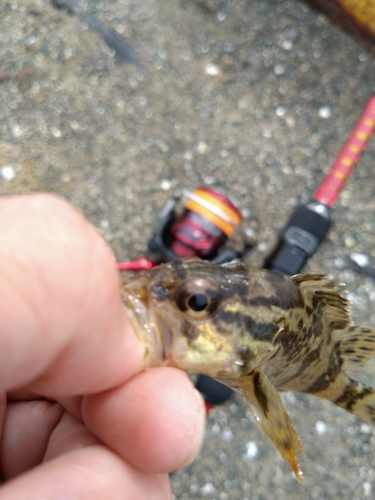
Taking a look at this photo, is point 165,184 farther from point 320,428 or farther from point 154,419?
point 154,419

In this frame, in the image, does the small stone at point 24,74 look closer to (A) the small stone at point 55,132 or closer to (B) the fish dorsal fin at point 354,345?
(A) the small stone at point 55,132

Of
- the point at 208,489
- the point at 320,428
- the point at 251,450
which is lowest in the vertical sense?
the point at 208,489

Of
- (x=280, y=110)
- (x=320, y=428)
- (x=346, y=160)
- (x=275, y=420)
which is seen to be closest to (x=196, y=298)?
(x=275, y=420)

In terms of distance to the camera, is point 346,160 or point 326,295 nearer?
point 326,295

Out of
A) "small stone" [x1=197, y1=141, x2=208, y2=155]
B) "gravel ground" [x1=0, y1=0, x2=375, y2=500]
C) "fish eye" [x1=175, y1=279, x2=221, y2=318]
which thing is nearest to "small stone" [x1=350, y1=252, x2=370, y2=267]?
"gravel ground" [x1=0, y1=0, x2=375, y2=500]

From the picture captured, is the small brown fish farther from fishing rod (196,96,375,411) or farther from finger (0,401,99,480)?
fishing rod (196,96,375,411)

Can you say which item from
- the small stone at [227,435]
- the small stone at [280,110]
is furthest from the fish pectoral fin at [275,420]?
the small stone at [280,110]

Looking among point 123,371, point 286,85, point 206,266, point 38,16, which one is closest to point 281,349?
point 206,266

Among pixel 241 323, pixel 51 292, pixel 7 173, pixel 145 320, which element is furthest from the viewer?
pixel 7 173
